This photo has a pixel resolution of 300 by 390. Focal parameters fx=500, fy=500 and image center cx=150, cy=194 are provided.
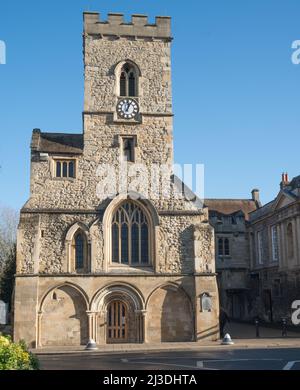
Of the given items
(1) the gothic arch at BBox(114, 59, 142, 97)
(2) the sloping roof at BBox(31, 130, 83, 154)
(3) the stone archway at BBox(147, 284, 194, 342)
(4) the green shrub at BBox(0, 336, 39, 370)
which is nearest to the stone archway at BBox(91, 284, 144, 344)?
(3) the stone archway at BBox(147, 284, 194, 342)

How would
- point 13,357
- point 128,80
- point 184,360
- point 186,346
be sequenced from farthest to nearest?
point 128,80
point 186,346
point 184,360
point 13,357

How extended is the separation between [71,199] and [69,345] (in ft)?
25.5

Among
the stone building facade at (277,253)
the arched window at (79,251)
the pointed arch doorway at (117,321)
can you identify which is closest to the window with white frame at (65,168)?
the arched window at (79,251)

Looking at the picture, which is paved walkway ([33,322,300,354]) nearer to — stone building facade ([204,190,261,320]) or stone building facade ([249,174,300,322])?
stone building facade ([249,174,300,322])

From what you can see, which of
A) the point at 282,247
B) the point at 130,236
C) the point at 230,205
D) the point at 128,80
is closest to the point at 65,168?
the point at 130,236

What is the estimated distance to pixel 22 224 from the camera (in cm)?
2688

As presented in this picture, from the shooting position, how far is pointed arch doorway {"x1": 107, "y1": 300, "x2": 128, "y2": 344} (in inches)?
1069

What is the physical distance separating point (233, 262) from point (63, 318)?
70.9 feet

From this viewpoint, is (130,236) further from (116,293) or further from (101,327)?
(101,327)

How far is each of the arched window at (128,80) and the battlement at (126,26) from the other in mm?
2100

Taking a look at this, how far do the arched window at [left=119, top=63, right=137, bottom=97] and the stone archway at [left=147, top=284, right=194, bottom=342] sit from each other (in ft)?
38.4

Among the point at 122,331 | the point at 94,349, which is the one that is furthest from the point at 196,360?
the point at 122,331

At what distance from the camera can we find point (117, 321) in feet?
89.9
